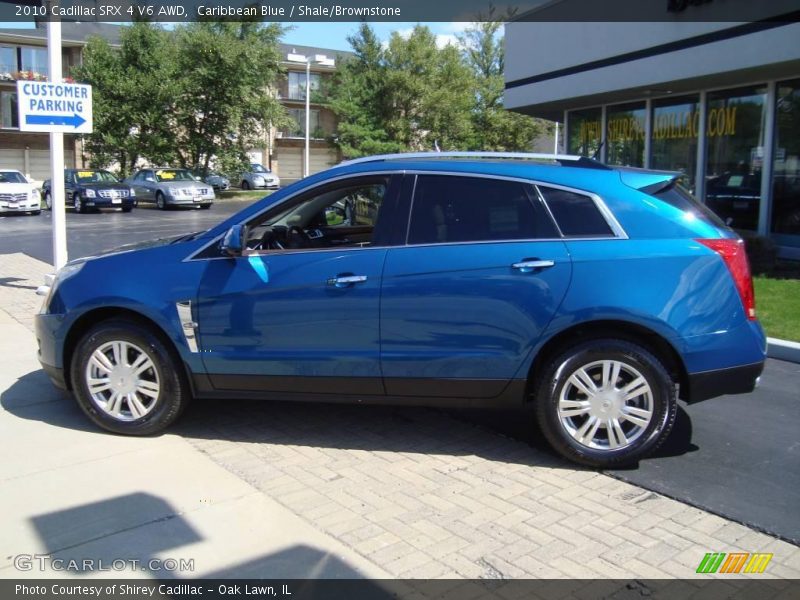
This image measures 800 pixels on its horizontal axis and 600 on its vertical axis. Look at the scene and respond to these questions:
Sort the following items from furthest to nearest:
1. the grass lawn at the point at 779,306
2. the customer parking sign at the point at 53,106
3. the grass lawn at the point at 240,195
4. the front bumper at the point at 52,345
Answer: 1. the grass lawn at the point at 240,195
2. the customer parking sign at the point at 53,106
3. the grass lawn at the point at 779,306
4. the front bumper at the point at 52,345

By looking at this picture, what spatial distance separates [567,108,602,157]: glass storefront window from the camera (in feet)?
55.0

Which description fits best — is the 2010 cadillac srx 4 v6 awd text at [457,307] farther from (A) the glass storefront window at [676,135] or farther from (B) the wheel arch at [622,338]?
(A) the glass storefront window at [676,135]

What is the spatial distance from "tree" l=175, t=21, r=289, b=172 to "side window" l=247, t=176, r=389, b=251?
31037 mm

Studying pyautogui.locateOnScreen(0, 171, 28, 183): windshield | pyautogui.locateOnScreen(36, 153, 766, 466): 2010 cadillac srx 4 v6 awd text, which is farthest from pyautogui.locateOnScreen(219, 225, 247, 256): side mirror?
pyautogui.locateOnScreen(0, 171, 28, 183): windshield

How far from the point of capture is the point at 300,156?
57625mm

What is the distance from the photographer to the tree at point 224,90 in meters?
34.4

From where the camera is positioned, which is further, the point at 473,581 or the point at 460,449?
the point at 460,449

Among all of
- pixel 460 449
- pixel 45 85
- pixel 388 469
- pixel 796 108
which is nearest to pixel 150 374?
pixel 388 469

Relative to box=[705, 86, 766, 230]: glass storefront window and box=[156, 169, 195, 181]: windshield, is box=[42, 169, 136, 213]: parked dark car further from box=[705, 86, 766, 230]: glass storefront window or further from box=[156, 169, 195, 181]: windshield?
box=[705, 86, 766, 230]: glass storefront window

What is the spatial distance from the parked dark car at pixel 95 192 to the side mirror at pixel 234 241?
77.5 ft

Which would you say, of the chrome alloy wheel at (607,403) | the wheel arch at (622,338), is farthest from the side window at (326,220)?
the chrome alloy wheel at (607,403)

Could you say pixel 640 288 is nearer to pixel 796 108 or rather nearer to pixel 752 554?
pixel 752 554

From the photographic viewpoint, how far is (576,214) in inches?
175

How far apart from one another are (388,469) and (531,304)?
4.29 ft
